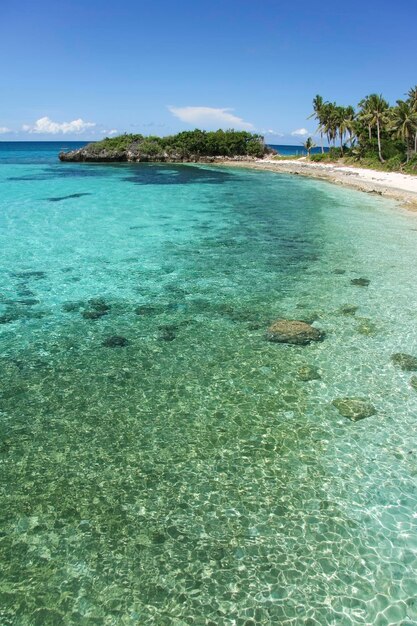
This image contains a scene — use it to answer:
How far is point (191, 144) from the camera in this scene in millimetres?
100500

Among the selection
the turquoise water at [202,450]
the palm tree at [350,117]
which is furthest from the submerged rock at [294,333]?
the palm tree at [350,117]

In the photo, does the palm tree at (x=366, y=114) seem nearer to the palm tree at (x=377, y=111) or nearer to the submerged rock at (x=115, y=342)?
the palm tree at (x=377, y=111)

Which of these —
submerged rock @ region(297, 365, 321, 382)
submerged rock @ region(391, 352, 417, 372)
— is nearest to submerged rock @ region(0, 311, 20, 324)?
submerged rock @ region(297, 365, 321, 382)

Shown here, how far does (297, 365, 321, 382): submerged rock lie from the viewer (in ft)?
41.1

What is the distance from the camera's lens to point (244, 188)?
A: 5600 cm

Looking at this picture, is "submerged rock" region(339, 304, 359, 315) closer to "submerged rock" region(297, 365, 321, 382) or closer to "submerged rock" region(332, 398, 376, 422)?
"submerged rock" region(297, 365, 321, 382)

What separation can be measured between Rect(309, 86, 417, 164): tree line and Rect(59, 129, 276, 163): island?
19.7 metres

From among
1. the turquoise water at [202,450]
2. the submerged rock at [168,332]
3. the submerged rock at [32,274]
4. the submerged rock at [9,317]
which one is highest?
the submerged rock at [32,274]

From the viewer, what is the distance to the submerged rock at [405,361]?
1310 centimetres

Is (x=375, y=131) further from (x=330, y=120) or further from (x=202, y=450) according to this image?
(x=202, y=450)

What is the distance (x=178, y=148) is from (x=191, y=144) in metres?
3.19

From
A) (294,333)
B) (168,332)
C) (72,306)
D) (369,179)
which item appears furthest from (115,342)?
(369,179)

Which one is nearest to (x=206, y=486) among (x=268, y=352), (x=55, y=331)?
(x=268, y=352)

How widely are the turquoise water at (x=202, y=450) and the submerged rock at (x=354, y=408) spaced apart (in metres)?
0.29
